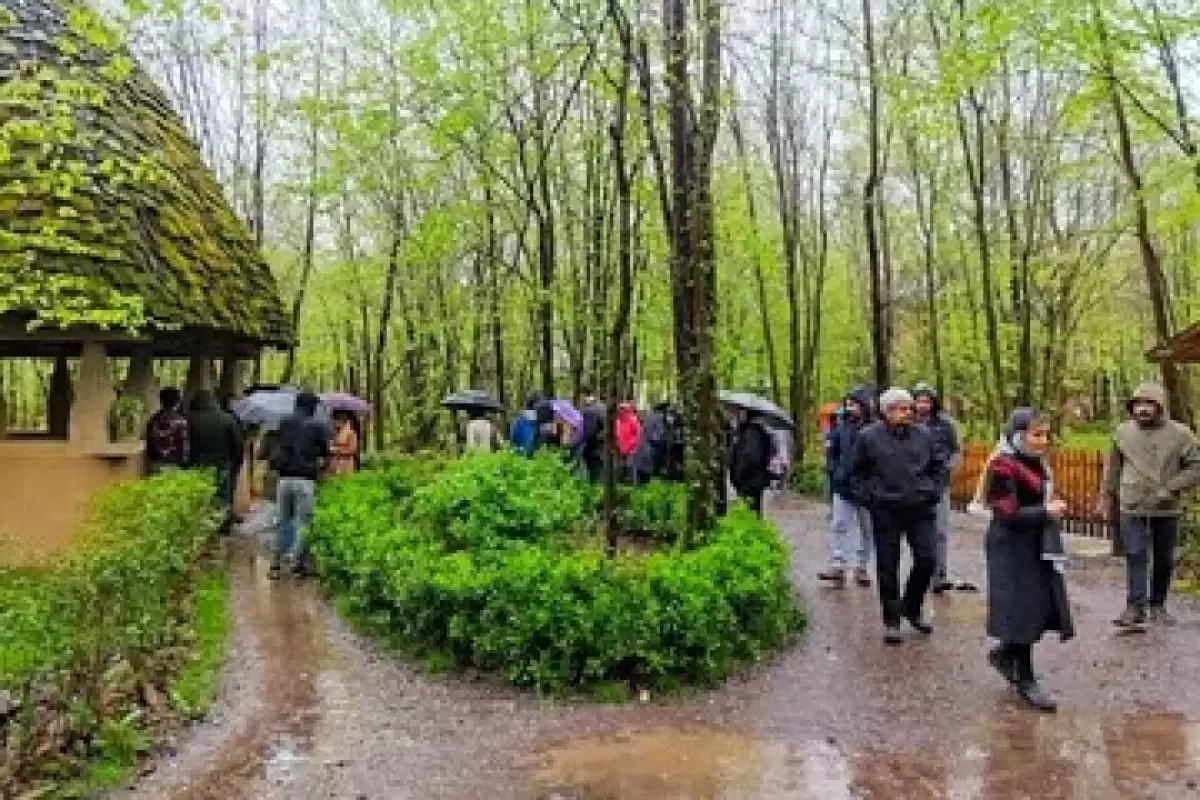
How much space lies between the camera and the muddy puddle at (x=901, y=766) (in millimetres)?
5891

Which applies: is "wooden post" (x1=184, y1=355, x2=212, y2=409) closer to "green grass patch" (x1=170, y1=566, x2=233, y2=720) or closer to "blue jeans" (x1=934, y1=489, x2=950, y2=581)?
"green grass patch" (x1=170, y1=566, x2=233, y2=720)

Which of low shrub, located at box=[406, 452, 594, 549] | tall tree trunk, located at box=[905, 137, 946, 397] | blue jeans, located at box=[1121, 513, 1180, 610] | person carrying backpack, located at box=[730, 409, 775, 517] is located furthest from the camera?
tall tree trunk, located at box=[905, 137, 946, 397]

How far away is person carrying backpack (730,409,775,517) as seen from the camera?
12.7 metres

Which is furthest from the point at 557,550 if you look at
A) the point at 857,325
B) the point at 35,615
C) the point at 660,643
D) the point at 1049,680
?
the point at 857,325

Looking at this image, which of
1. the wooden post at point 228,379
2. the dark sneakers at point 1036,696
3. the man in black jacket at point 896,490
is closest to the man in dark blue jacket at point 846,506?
the man in black jacket at point 896,490

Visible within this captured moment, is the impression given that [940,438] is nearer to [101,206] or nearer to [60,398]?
[101,206]

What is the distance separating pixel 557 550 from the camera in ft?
32.2

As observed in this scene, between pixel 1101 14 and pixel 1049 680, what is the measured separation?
7.77m

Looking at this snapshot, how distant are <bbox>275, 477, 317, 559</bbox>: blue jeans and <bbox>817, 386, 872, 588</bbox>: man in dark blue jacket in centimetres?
516

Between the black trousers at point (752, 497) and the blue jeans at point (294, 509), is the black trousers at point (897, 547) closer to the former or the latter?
the black trousers at point (752, 497)

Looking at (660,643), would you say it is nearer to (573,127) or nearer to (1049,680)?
(1049,680)

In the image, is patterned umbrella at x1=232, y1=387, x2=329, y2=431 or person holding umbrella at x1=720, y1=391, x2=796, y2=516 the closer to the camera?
person holding umbrella at x1=720, y1=391, x2=796, y2=516

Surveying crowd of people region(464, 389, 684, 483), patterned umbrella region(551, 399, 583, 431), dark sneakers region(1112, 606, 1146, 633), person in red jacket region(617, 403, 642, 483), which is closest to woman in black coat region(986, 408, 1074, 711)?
dark sneakers region(1112, 606, 1146, 633)

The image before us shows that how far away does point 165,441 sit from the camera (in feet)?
47.3
